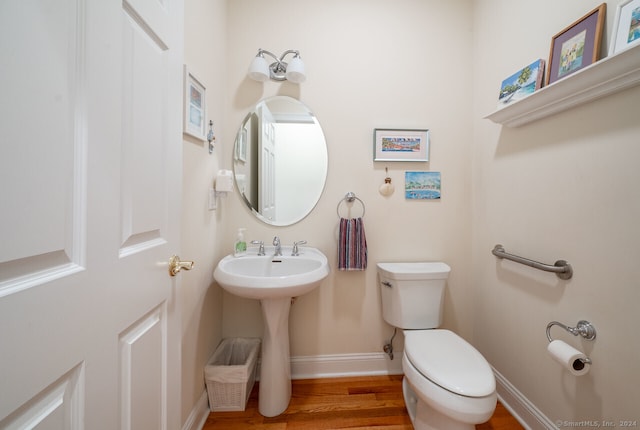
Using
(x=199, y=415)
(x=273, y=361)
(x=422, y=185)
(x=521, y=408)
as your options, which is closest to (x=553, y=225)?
(x=422, y=185)

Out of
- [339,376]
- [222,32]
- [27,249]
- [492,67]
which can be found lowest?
[339,376]

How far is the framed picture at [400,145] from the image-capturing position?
5.31ft

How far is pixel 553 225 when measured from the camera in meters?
1.13

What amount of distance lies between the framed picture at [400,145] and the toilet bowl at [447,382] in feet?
3.49

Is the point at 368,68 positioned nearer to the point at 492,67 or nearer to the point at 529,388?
the point at 492,67

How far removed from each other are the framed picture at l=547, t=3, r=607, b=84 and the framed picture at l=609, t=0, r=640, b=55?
52 mm

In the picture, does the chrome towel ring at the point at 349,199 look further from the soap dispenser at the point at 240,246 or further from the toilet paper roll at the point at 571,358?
the toilet paper roll at the point at 571,358

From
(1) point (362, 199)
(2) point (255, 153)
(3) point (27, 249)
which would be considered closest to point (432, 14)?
(1) point (362, 199)

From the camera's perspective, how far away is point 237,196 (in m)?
1.61

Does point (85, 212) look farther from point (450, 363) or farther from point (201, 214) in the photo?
point (450, 363)

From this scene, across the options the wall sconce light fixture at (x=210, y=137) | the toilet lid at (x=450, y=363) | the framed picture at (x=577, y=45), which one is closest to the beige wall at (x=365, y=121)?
the wall sconce light fixture at (x=210, y=137)

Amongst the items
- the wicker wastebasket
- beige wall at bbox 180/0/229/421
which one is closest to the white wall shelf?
beige wall at bbox 180/0/229/421

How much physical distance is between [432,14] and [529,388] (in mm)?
2261

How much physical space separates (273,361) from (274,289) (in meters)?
0.50
